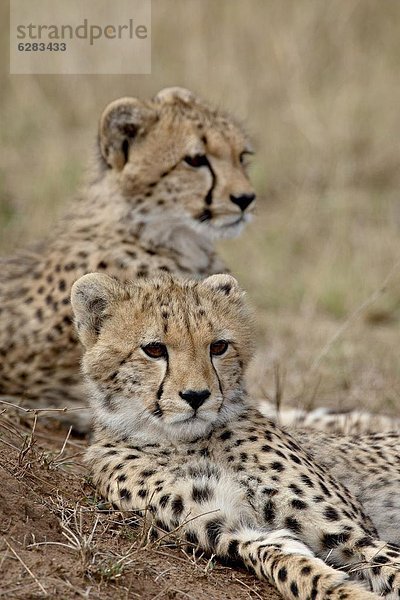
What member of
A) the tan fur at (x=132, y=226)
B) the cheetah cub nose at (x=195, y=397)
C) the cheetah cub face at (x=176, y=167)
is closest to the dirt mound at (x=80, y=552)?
the cheetah cub nose at (x=195, y=397)

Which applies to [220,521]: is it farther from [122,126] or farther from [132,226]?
[122,126]

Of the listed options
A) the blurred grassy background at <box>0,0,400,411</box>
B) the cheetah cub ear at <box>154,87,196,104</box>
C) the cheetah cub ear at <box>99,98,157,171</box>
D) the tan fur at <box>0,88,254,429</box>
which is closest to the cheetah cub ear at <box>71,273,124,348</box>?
the tan fur at <box>0,88,254,429</box>

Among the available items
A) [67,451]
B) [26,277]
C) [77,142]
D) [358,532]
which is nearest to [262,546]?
[358,532]

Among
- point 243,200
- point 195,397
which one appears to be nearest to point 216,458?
point 195,397

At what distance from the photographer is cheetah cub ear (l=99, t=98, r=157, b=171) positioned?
5.40 metres

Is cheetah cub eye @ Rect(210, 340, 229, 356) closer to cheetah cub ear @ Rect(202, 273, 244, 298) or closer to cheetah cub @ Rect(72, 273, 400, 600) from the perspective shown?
cheetah cub @ Rect(72, 273, 400, 600)

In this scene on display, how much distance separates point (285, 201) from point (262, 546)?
6065 mm

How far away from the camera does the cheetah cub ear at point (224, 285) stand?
4215 mm

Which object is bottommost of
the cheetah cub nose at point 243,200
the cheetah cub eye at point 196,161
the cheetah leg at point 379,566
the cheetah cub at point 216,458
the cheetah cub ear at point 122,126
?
the cheetah leg at point 379,566

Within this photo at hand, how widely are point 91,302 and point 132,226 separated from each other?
4.56 ft

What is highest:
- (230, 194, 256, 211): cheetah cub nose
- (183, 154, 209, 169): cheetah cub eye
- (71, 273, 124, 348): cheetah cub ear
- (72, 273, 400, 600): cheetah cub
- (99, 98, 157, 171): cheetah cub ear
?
(99, 98, 157, 171): cheetah cub ear

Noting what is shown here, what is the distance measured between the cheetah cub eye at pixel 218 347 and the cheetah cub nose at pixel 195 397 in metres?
0.23

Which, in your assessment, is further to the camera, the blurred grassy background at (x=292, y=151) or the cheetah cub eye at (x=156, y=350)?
the blurred grassy background at (x=292, y=151)

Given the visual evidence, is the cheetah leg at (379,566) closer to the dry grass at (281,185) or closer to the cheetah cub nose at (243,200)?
the dry grass at (281,185)
